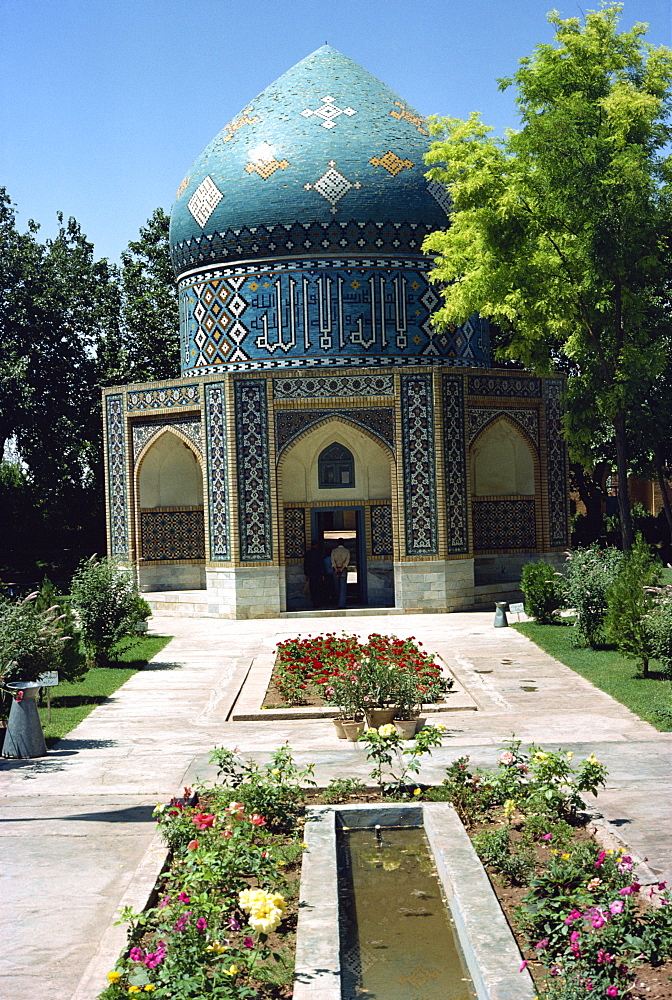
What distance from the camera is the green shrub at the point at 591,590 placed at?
13.8 m

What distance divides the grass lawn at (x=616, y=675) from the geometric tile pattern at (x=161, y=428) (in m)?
7.18

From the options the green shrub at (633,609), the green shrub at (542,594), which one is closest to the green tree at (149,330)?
the green shrub at (542,594)

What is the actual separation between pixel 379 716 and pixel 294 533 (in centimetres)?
1161

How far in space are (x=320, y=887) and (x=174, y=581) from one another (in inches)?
661

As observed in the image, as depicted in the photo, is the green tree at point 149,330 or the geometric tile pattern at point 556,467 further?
the green tree at point 149,330

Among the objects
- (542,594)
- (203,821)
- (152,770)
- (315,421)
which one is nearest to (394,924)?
(203,821)

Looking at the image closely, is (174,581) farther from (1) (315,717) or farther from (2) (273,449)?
(1) (315,717)

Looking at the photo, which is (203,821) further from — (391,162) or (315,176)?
(391,162)

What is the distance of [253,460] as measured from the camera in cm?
1948

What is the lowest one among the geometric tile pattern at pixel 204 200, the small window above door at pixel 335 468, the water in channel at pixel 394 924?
the water in channel at pixel 394 924

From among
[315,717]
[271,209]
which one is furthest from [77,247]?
[315,717]

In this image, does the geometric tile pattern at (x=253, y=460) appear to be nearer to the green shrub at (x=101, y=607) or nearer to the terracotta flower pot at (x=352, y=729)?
the green shrub at (x=101, y=607)

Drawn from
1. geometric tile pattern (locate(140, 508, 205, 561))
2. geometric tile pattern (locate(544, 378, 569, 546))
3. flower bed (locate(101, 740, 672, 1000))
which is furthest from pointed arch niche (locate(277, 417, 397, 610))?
flower bed (locate(101, 740, 672, 1000))

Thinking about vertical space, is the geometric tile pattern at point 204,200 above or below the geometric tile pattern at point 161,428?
above
